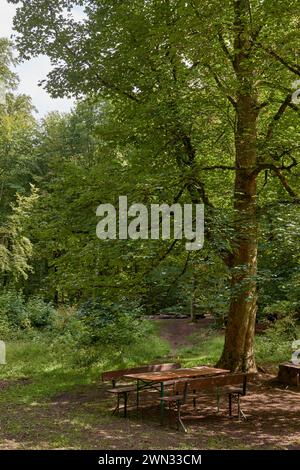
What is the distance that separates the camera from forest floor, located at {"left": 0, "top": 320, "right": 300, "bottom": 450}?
19.7 ft

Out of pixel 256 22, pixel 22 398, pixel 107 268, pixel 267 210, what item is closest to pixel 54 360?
pixel 22 398

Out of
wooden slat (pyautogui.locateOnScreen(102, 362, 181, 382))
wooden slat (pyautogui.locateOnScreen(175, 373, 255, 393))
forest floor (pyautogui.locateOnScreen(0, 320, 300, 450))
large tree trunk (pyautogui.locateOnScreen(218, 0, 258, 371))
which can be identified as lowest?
forest floor (pyautogui.locateOnScreen(0, 320, 300, 450))

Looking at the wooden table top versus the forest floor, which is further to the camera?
the wooden table top

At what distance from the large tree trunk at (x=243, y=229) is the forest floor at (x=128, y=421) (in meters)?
0.92

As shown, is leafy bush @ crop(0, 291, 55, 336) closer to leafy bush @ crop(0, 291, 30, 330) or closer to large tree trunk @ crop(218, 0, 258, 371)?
leafy bush @ crop(0, 291, 30, 330)

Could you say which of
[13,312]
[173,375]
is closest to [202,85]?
[173,375]

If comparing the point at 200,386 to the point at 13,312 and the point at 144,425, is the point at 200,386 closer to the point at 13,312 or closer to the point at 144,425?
the point at 144,425

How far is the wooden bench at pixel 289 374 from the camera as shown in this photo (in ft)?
33.1

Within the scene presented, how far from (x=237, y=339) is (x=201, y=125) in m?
4.72

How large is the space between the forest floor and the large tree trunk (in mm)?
918

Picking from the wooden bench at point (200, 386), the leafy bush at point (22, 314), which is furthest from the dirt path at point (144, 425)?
the leafy bush at point (22, 314)

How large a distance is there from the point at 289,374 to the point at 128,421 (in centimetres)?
442

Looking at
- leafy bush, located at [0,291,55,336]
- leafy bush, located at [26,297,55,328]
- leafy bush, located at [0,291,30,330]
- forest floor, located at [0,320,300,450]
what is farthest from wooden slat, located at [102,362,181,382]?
leafy bush, located at [26,297,55,328]
